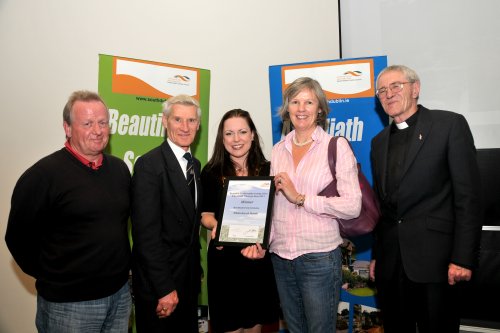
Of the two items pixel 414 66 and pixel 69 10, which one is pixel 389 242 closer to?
pixel 414 66

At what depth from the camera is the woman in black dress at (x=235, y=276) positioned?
8.70 ft

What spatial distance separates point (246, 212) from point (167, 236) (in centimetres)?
50

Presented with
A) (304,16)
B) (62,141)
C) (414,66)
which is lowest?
(62,141)

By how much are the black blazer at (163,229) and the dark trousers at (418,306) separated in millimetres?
1275

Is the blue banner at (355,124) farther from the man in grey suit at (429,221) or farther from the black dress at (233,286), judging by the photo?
the black dress at (233,286)

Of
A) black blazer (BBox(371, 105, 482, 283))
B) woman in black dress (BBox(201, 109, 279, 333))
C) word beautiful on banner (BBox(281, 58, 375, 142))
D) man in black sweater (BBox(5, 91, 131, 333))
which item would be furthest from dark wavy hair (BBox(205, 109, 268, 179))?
word beautiful on banner (BBox(281, 58, 375, 142))

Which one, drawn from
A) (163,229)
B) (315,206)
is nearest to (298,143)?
(315,206)

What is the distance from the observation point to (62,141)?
140 inches

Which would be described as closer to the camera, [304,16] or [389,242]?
[389,242]

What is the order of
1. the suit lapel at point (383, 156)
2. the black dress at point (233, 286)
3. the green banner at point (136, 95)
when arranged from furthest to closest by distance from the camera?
the green banner at point (136, 95)
the black dress at point (233, 286)
the suit lapel at point (383, 156)

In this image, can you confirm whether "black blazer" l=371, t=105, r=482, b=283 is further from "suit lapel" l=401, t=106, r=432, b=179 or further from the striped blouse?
the striped blouse

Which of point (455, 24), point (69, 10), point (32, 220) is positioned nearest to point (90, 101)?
point (32, 220)

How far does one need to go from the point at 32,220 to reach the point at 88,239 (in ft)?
0.96

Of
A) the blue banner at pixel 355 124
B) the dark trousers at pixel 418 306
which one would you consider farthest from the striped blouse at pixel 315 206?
the blue banner at pixel 355 124
